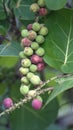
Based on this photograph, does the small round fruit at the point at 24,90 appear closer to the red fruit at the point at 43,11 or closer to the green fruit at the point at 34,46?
the green fruit at the point at 34,46

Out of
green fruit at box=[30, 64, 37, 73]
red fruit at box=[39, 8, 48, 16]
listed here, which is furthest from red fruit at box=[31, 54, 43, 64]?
red fruit at box=[39, 8, 48, 16]

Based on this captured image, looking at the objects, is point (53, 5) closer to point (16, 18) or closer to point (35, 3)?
point (35, 3)

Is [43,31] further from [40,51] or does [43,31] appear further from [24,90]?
[24,90]

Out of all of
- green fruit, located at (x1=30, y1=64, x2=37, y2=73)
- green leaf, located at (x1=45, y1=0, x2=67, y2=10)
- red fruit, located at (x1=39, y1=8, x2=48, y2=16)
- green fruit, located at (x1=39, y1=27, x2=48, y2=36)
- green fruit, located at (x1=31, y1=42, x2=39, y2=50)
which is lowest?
green fruit, located at (x1=30, y1=64, x2=37, y2=73)

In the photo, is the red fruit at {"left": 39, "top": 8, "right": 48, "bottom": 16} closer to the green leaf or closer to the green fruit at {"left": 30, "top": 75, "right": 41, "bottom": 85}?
the green leaf

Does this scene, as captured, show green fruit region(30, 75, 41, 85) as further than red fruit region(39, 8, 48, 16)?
No

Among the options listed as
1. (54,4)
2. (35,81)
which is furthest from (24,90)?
(54,4)

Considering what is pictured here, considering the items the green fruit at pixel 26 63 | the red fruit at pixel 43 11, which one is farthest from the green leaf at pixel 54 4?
the green fruit at pixel 26 63

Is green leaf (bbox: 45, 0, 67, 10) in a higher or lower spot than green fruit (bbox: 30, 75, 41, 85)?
higher
